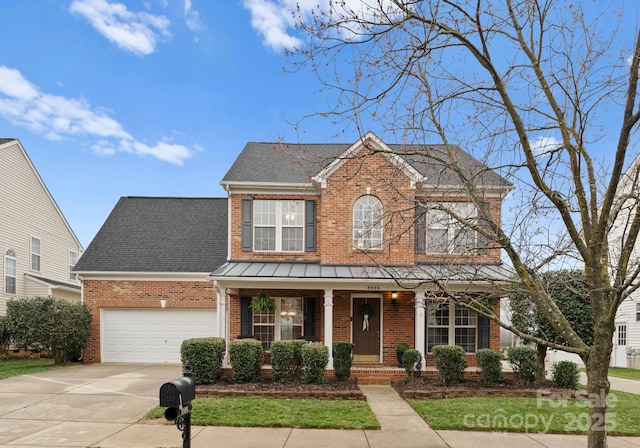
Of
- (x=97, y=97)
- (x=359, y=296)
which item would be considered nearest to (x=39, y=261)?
(x=97, y=97)

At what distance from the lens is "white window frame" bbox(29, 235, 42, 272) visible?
21.0 m

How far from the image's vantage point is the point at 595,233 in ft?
13.9

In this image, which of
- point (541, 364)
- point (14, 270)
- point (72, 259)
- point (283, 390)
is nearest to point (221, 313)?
point (283, 390)

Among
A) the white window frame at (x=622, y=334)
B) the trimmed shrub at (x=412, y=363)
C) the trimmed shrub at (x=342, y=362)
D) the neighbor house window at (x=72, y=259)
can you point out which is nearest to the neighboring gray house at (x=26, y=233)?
the neighbor house window at (x=72, y=259)

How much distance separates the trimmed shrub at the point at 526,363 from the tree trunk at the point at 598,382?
7345 mm

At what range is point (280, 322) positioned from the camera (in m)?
14.2

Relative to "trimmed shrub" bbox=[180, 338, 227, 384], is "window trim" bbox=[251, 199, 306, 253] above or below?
above

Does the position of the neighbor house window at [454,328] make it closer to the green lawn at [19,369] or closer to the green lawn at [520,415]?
the green lawn at [520,415]

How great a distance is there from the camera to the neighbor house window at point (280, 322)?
1416 cm

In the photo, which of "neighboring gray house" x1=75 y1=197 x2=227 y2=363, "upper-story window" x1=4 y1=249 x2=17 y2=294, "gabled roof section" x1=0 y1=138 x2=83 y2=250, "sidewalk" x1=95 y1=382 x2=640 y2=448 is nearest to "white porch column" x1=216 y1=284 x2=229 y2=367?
"neighboring gray house" x1=75 y1=197 x2=227 y2=363

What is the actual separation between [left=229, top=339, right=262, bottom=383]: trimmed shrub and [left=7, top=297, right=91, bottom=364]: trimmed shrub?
7413 millimetres

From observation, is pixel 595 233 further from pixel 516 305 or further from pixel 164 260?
pixel 164 260

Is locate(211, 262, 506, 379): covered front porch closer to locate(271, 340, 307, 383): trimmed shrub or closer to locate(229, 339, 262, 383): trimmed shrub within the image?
locate(271, 340, 307, 383): trimmed shrub

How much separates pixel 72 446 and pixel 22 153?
60.8 feet
